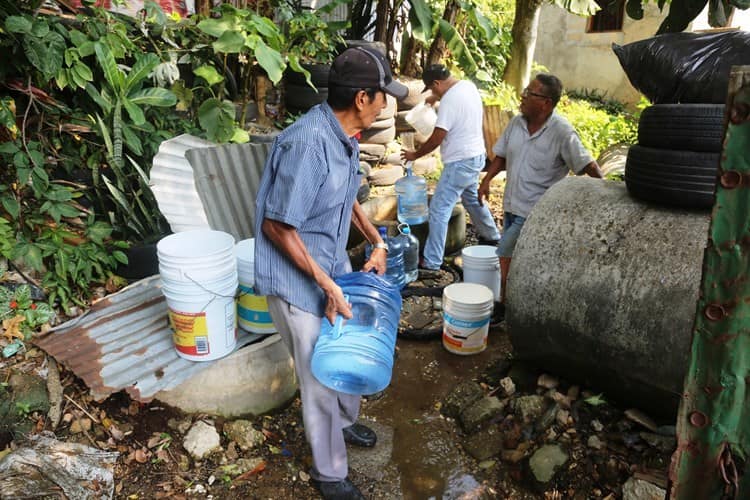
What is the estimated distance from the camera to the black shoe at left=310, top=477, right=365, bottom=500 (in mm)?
2725

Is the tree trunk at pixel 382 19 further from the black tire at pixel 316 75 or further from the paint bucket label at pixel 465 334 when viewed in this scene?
the paint bucket label at pixel 465 334

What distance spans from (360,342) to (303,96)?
4.68 m

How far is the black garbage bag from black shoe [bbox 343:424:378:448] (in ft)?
8.73

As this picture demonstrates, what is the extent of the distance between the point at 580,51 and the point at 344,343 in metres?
13.7

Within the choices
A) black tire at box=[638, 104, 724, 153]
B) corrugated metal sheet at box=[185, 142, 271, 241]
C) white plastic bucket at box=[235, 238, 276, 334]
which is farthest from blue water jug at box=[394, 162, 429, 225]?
black tire at box=[638, 104, 724, 153]

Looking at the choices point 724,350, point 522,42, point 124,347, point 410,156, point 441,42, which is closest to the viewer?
point 724,350

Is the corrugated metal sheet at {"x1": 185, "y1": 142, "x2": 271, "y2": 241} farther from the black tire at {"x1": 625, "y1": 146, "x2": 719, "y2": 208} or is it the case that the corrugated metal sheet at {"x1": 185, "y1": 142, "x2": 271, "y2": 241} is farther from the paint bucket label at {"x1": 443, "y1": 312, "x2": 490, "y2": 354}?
the black tire at {"x1": 625, "y1": 146, "x2": 719, "y2": 208}

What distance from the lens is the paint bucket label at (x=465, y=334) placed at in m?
4.04

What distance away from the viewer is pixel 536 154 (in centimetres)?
425

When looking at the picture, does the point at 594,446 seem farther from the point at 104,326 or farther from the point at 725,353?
the point at 104,326

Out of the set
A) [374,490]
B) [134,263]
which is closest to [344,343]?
[374,490]

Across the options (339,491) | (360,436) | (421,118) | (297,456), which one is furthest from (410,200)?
(339,491)

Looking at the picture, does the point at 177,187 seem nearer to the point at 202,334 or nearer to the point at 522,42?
the point at 202,334

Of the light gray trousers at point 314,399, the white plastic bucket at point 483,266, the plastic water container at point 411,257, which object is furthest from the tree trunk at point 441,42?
the light gray trousers at point 314,399
